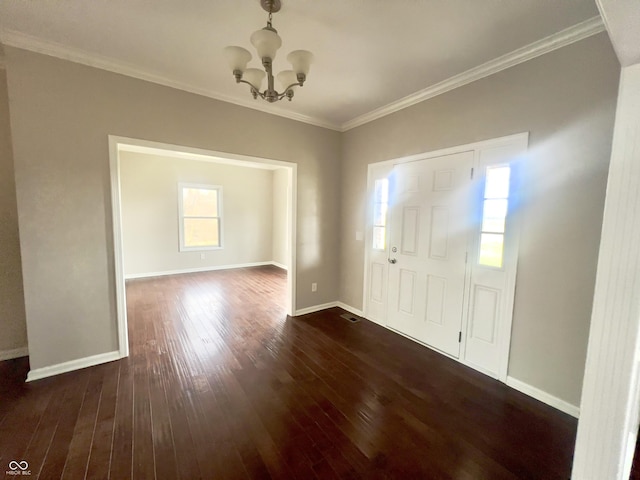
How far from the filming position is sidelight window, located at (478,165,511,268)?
228 centimetres

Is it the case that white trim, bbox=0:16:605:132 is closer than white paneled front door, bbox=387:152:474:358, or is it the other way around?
white trim, bbox=0:16:605:132

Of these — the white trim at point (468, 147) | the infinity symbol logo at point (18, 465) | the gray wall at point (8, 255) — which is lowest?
the infinity symbol logo at point (18, 465)

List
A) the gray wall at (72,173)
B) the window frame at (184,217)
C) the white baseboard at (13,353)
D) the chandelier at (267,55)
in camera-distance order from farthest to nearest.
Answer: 1. the window frame at (184,217)
2. the white baseboard at (13,353)
3. the gray wall at (72,173)
4. the chandelier at (267,55)

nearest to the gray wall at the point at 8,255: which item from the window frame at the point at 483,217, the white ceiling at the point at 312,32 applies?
the white ceiling at the point at 312,32

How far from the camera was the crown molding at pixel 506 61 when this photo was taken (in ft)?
5.84

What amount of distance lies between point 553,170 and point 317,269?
2872 mm

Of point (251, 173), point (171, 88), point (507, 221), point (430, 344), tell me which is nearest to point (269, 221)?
point (251, 173)

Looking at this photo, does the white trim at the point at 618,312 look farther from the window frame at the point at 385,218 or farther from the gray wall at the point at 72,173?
the gray wall at the point at 72,173

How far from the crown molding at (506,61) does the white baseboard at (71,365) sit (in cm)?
408

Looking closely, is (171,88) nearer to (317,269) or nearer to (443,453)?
(317,269)

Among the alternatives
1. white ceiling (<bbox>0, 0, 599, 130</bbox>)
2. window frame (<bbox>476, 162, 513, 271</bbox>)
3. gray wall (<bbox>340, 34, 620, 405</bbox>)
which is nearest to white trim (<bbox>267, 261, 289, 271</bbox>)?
white ceiling (<bbox>0, 0, 599, 130</bbox>)

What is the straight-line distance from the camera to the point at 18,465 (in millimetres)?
1476

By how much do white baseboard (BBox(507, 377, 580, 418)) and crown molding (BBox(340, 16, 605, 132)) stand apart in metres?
2.68

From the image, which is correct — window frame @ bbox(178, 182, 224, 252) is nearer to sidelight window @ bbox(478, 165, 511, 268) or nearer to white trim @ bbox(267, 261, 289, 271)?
white trim @ bbox(267, 261, 289, 271)
